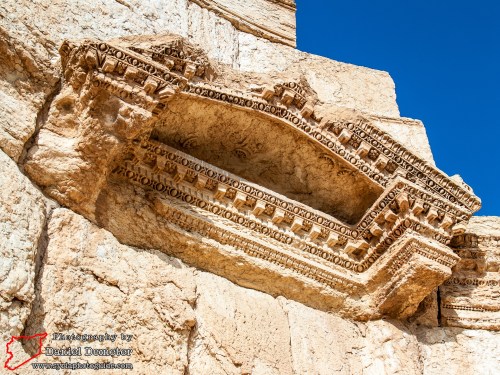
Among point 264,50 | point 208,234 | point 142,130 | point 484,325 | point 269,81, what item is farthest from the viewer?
point 264,50

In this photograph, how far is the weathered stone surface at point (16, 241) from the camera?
2.90 metres

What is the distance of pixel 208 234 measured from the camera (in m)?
4.04

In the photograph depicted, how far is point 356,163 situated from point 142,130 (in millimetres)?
1553

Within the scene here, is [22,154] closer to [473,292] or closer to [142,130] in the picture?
[142,130]

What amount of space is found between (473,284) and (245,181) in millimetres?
1913

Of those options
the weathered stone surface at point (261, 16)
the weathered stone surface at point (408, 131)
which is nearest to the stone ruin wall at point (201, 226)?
the weathered stone surface at point (261, 16)

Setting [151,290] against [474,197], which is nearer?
[151,290]

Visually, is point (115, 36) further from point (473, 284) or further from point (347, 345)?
point (473, 284)

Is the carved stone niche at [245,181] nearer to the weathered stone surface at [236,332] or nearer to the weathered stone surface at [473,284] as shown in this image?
the weathered stone surface at [236,332]

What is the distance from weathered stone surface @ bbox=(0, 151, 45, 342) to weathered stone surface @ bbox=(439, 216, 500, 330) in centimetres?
293

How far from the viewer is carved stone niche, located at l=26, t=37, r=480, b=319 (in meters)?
3.58

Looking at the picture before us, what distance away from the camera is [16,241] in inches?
122

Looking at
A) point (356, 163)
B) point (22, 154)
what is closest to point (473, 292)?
point (356, 163)

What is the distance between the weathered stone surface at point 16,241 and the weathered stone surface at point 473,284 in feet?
9.61
